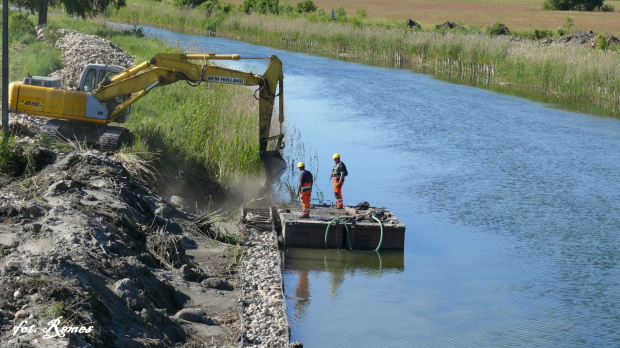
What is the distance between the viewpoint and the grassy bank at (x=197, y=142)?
1847 centimetres

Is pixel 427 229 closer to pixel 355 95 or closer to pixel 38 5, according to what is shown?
pixel 355 95

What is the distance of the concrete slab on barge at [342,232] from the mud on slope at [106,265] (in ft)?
5.89

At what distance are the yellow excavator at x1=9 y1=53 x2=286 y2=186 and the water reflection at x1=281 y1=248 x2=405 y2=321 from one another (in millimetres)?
2674

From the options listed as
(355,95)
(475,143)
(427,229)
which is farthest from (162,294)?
(355,95)

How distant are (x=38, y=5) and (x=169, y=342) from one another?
37.9 meters

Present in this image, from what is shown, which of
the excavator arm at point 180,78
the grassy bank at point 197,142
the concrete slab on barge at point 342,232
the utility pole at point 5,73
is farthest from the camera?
the grassy bank at point 197,142

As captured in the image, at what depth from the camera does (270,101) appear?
17.6 meters

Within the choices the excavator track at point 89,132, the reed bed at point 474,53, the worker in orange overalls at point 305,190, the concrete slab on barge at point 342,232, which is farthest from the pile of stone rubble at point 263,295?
the reed bed at point 474,53

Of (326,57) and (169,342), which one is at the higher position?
(326,57)

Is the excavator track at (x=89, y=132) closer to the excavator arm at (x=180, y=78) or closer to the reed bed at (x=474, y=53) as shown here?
the excavator arm at (x=180, y=78)

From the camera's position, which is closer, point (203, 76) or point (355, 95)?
point (203, 76)

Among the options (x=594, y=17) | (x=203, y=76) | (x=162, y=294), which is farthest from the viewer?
(x=594, y=17)

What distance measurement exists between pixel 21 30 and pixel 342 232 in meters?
29.1
